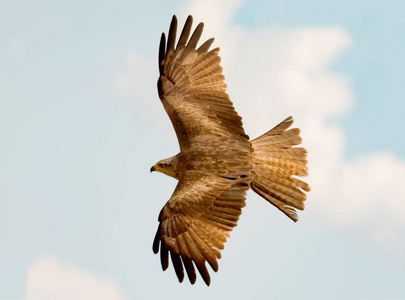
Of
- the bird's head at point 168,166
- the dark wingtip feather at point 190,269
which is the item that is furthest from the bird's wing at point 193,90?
the dark wingtip feather at point 190,269

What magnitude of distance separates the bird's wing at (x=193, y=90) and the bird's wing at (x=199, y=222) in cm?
142

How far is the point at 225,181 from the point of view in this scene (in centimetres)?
1209

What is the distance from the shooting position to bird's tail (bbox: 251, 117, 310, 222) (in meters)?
12.7

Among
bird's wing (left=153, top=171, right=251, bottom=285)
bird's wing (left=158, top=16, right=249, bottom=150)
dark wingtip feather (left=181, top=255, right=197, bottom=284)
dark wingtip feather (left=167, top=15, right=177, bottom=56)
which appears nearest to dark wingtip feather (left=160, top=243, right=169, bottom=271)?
bird's wing (left=153, top=171, right=251, bottom=285)

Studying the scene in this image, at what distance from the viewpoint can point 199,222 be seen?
1150cm

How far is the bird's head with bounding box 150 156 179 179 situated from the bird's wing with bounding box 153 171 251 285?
3.24 feet

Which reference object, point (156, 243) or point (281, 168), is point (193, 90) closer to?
point (281, 168)

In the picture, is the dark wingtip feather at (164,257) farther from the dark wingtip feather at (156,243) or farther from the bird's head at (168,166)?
the bird's head at (168,166)

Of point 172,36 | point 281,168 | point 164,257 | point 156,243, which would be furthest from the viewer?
point 172,36

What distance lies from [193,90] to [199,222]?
11.1ft

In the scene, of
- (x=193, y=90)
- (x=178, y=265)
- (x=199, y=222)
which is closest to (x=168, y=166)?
(x=193, y=90)

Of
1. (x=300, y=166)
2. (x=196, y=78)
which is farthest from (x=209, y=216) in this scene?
(x=196, y=78)

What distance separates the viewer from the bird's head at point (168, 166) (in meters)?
13.1

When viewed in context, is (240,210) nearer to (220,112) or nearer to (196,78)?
(220,112)
